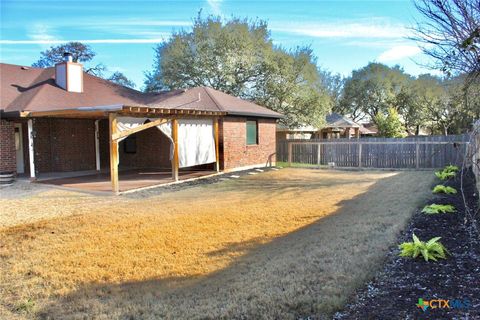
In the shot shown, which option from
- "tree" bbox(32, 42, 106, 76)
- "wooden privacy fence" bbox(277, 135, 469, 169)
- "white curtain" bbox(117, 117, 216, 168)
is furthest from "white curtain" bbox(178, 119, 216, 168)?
"tree" bbox(32, 42, 106, 76)

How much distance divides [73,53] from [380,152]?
33.1 m

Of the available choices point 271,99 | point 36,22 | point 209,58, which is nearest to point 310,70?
point 271,99

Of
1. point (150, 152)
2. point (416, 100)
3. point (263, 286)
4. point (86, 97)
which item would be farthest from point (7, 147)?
point (416, 100)

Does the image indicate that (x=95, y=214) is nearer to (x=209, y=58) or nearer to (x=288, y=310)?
(x=288, y=310)

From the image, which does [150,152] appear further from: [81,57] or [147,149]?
[81,57]

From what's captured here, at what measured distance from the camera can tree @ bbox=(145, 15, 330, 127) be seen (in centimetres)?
2539

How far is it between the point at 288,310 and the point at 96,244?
3888mm

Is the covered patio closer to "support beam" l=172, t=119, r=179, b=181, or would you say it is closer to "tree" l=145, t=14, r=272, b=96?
"support beam" l=172, t=119, r=179, b=181

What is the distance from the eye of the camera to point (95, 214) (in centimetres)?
870

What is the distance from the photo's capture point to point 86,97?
16.4 metres

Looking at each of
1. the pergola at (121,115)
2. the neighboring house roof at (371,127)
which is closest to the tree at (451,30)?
the pergola at (121,115)

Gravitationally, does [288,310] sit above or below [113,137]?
below

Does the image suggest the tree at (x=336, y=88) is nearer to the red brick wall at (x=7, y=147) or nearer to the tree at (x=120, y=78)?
the tree at (x=120, y=78)

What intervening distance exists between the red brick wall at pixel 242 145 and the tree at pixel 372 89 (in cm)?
2730
